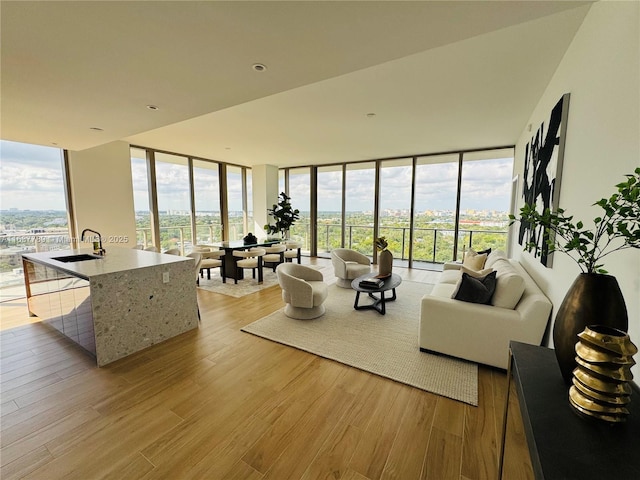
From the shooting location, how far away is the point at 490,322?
8.00ft

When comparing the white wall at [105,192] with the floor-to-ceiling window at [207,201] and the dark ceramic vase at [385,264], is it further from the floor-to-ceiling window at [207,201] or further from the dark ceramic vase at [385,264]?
the dark ceramic vase at [385,264]

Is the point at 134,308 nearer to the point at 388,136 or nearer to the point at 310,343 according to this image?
the point at 310,343

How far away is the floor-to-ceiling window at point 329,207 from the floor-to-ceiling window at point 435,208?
2216mm

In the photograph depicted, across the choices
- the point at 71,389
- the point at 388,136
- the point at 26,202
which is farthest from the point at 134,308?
the point at 388,136

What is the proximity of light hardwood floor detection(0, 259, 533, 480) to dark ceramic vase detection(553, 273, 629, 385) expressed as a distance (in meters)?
1.03

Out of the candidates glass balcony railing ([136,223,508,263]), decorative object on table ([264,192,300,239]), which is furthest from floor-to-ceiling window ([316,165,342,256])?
decorative object on table ([264,192,300,239])

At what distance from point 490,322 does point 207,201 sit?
7.01 m

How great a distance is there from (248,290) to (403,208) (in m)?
4.38

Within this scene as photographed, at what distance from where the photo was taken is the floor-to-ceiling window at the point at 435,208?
20.8 feet

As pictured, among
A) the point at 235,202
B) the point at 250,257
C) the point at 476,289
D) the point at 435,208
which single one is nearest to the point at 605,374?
the point at 476,289

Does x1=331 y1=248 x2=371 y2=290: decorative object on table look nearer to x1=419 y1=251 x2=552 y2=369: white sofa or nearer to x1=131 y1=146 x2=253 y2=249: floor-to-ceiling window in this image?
x1=419 y1=251 x2=552 y2=369: white sofa

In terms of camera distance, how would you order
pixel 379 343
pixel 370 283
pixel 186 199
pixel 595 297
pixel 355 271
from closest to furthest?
pixel 595 297 → pixel 379 343 → pixel 370 283 → pixel 355 271 → pixel 186 199

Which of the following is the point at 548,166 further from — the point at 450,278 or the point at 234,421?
the point at 234,421

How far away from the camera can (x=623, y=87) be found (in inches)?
53.9
